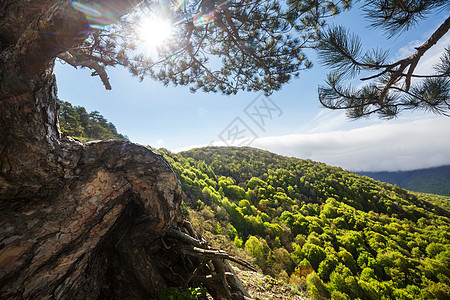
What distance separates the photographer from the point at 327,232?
1513 inches

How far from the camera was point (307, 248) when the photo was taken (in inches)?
1227

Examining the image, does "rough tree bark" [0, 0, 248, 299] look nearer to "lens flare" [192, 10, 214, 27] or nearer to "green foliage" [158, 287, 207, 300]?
"green foliage" [158, 287, 207, 300]

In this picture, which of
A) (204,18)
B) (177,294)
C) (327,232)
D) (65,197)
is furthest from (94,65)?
(327,232)

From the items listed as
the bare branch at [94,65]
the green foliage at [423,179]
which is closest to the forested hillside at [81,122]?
the bare branch at [94,65]

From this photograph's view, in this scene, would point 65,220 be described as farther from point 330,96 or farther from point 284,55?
point 284,55

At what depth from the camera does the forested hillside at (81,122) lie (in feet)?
57.0

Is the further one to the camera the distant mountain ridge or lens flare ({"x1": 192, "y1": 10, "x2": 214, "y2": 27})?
the distant mountain ridge

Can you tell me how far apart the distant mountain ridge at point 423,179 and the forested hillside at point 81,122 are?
20555 cm

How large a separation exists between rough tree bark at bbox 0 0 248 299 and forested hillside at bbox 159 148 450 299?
1702 cm

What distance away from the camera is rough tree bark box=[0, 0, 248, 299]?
4.39 ft

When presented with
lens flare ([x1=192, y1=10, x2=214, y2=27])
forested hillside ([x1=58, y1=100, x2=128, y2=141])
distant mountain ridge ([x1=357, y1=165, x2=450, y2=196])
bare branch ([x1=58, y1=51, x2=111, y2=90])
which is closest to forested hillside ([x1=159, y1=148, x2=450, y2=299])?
forested hillside ([x1=58, y1=100, x2=128, y2=141])

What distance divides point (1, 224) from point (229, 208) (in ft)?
129

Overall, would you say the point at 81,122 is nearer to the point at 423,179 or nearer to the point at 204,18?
the point at 204,18

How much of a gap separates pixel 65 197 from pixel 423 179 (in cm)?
25153
